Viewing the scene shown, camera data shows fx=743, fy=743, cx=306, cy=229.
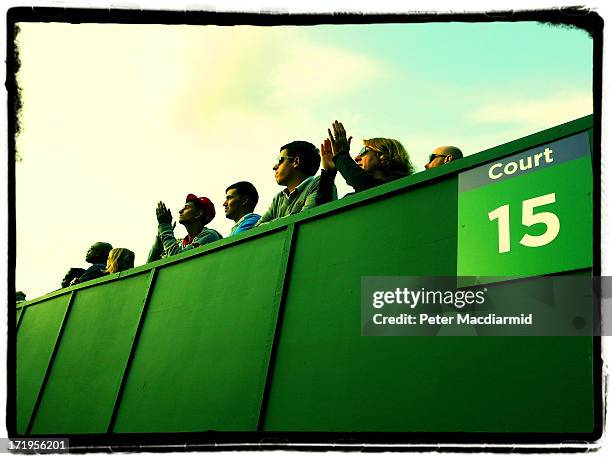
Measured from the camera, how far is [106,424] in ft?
12.4

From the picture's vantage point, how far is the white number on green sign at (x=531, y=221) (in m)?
2.31

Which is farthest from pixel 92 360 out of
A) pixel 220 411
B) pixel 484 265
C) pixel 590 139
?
pixel 590 139

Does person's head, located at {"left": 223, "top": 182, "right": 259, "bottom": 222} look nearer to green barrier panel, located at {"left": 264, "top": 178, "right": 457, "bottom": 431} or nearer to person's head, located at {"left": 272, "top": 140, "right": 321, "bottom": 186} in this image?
person's head, located at {"left": 272, "top": 140, "right": 321, "bottom": 186}

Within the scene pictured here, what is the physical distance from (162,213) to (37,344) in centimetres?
153

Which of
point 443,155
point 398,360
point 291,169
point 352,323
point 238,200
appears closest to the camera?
point 398,360

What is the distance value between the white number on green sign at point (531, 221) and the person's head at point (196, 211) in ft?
8.77

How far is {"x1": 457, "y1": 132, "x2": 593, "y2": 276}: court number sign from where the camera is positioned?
89.0 inches

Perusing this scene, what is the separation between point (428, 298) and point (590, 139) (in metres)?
0.73

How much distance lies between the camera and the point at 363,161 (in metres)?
3.42

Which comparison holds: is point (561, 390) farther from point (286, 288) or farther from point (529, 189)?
point (286, 288)

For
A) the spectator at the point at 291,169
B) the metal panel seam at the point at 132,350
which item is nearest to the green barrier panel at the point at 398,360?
the spectator at the point at 291,169

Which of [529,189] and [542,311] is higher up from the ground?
[529,189]

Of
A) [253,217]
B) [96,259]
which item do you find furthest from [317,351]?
[96,259]

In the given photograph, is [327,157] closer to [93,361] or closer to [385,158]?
[385,158]
